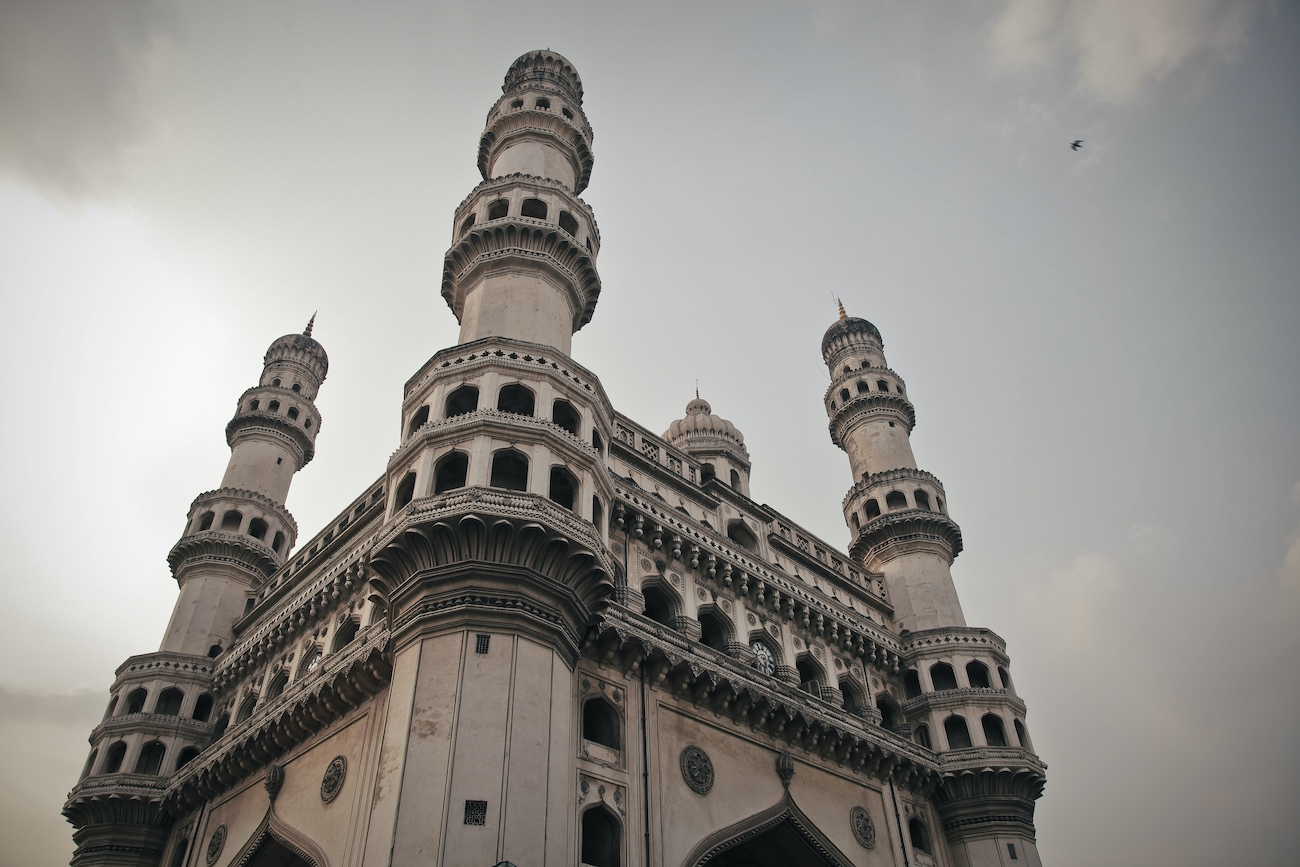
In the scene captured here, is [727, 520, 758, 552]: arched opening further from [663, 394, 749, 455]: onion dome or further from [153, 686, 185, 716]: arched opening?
[153, 686, 185, 716]: arched opening

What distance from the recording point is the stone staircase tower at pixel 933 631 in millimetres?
25047

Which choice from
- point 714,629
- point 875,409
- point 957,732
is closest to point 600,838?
point 714,629

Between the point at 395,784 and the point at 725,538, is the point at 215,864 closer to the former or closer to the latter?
the point at 395,784

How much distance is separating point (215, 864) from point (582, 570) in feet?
38.3

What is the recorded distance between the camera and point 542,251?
2411 centimetres

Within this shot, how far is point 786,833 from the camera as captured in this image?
20672 millimetres

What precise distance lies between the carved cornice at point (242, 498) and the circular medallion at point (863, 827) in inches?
838

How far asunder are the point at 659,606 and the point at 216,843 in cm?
1151

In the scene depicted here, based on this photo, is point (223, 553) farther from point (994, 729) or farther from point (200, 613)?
point (994, 729)

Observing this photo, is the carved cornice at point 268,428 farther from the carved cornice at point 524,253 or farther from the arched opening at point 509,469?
the arched opening at point 509,469

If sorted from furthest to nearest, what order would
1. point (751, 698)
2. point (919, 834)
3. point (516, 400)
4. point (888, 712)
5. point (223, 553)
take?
point (223, 553), point (888, 712), point (919, 834), point (751, 698), point (516, 400)

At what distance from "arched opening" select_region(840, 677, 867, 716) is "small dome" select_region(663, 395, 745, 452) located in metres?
10.6

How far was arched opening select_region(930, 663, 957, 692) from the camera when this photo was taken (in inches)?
1085

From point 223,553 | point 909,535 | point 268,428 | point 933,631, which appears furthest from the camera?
point 268,428
